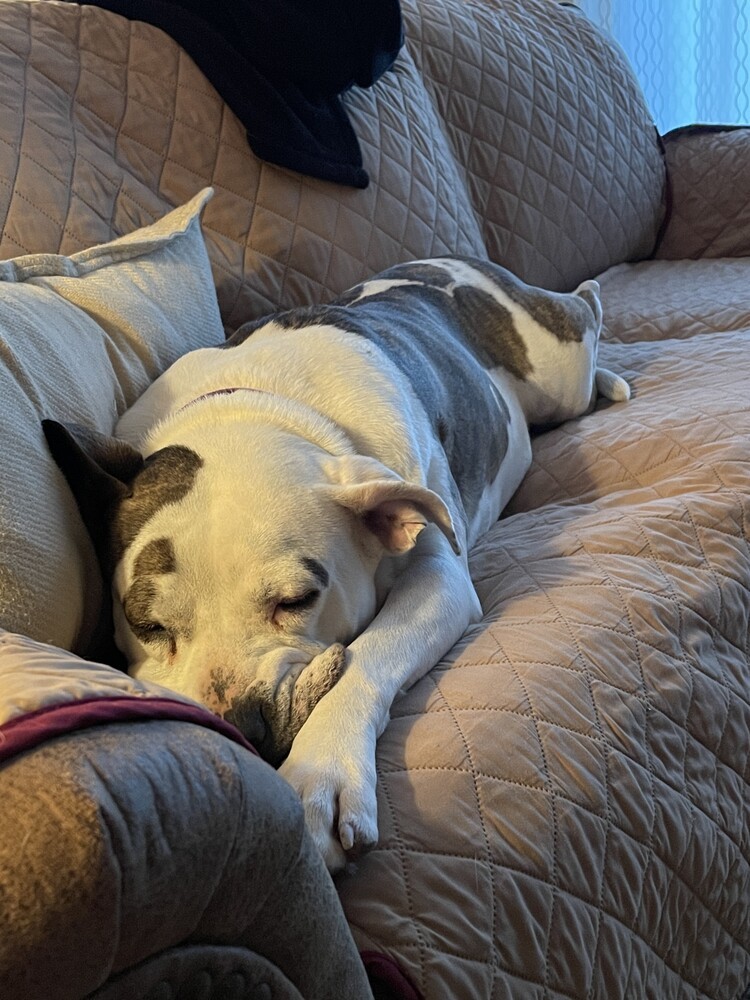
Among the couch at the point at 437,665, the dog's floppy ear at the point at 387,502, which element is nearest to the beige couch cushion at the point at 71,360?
the couch at the point at 437,665

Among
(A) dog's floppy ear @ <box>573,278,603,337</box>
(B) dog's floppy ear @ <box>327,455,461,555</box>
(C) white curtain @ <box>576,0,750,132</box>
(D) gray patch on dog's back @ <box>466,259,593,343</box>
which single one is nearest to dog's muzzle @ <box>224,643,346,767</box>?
(B) dog's floppy ear @ <box>327,455,461,555</box>

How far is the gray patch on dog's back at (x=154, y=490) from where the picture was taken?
4.15 feet

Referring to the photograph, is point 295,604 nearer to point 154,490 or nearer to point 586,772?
point 154,490

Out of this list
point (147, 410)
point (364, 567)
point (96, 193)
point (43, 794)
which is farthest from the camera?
point (96, 193)

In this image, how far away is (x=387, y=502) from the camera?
133 centimetres

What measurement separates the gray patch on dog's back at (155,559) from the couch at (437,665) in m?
0.06

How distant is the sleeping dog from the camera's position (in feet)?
3.63

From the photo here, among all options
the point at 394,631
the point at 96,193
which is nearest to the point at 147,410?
the point at 394,631

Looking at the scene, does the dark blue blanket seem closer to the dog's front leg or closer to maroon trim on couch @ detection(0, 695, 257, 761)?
the dog's front leg

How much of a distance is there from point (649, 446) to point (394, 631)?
973 mm

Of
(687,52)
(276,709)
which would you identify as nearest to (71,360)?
(276,709)

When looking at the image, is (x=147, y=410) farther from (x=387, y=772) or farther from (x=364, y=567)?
(x=387, y=772)

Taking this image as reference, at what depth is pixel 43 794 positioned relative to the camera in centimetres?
57

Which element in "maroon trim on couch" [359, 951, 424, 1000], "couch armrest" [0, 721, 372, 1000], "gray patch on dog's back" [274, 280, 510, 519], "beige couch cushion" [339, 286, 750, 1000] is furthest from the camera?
"gray patch on dog's back" [274, 280, 510, 519]
